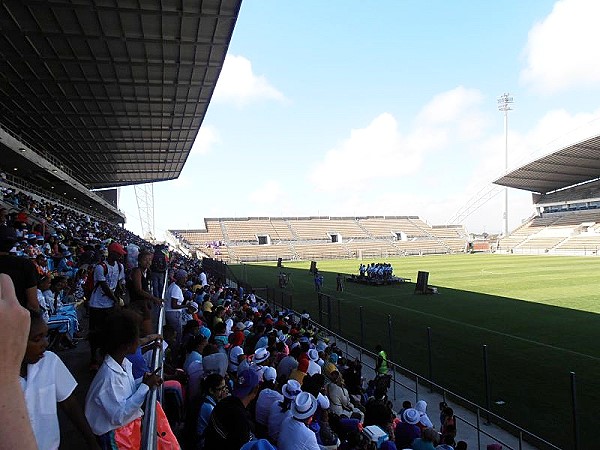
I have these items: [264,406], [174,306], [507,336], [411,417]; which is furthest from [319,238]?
[264,406]

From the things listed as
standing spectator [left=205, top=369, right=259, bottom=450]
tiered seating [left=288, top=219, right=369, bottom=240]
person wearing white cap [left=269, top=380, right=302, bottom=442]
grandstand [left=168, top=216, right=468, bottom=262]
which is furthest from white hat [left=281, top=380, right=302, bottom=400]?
tiered seating [left=288, top=219, right=369, bottom=240]

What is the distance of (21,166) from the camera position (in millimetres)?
29250

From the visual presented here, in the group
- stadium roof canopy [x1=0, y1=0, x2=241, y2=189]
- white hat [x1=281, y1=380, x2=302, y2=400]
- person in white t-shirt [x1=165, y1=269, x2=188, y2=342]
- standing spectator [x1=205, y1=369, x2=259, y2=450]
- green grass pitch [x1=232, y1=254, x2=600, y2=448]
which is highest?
stadium roof canopy [x1=0, y1=0, x2=241, y2=189]

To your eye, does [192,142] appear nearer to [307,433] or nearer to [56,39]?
[56,39]

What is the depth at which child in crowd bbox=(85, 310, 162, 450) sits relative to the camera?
9.76ft

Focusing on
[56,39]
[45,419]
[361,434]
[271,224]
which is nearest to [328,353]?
[361,434]

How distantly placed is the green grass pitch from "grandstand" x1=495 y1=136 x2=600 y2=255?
1223 inches

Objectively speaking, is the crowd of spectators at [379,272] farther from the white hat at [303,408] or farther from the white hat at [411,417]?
the white hat at [303,408]

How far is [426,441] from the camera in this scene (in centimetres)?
559

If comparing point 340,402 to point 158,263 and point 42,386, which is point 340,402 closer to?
point 42,386

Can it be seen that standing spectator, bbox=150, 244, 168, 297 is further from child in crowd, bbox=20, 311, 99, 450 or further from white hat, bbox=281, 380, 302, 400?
child in crowd, bbox=20, 311, 99, 450

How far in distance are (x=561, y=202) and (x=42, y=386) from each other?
80.6 metres

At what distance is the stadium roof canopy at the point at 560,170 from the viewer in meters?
52.0

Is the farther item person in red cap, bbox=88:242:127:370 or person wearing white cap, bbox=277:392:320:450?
person in red cap, bbox=88:242:127:370
